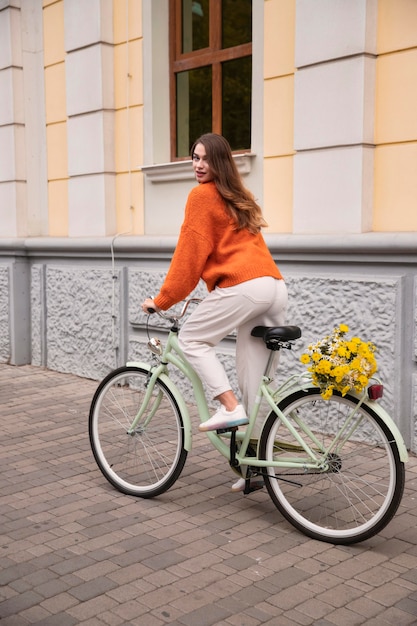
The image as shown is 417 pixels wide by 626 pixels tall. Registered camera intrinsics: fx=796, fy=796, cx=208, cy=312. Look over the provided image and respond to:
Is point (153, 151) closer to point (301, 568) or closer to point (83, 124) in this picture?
point (83, 124)

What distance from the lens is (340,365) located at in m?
3.68

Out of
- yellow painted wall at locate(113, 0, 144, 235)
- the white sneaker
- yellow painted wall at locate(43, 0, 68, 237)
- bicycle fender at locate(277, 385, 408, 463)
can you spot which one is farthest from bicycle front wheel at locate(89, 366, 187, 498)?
yellow painted wall at locate(43, 0, 68, 237)

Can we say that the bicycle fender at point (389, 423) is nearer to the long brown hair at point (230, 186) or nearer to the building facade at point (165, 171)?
the long brown hair at point (230, 186)

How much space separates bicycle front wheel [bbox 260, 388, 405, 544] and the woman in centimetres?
32

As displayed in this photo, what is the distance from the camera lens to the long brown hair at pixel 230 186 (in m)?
4.14

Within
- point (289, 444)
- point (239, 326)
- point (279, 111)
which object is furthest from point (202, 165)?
point (279, 111)

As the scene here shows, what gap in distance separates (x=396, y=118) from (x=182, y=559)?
3.41 m

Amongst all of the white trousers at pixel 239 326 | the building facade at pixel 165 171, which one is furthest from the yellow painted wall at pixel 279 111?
the white trousers at pixel 239 326

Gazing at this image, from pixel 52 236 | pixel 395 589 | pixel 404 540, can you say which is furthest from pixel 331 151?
pixel 52 236

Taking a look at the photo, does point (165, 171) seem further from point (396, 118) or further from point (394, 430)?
point (394, 430)

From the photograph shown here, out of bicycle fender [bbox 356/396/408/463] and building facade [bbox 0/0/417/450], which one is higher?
building facade [bbox 0/0/417/450]

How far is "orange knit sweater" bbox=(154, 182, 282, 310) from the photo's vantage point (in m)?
4.11

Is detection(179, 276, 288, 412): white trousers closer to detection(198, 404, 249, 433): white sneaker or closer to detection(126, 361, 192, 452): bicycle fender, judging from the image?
detection(198, 404, 249, 433): white sneaker

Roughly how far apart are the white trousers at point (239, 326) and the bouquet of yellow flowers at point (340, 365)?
43 centimetres
